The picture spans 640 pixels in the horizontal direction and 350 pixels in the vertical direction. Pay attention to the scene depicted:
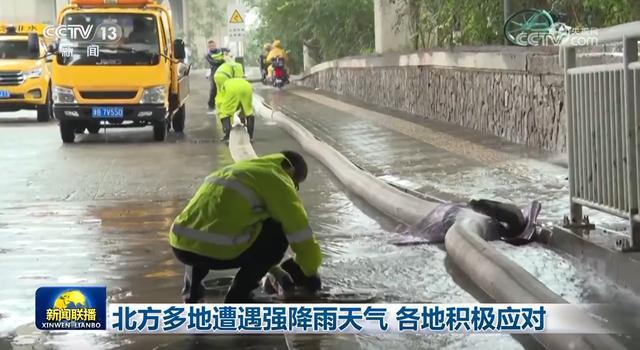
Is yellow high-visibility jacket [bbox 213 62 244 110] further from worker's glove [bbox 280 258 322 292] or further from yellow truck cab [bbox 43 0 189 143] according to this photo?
worker's glove [bbox 280 258 322 292]

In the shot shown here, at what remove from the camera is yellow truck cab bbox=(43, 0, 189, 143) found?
59.6 feet

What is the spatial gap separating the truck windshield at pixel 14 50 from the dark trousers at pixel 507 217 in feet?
67.3

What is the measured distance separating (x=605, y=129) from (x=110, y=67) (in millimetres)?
12662

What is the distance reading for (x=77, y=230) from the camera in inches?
368

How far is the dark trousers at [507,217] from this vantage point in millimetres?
7809

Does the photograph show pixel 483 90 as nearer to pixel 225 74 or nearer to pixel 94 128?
pixel 225 74

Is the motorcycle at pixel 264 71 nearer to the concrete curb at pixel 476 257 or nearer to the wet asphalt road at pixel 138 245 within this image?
the wet asphalt road at pixel 138 245

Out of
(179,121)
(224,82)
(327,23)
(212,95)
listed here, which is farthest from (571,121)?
(327,23)

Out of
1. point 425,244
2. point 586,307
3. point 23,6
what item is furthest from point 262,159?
point 23,6

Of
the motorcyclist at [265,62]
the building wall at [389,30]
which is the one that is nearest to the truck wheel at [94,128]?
the building wall at [389,30]

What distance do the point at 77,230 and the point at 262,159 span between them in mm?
3876

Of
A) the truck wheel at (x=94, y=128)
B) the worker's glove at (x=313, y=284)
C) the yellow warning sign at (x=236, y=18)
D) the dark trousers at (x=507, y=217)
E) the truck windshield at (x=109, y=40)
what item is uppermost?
the yellow warning sign at (x=236, y=18)

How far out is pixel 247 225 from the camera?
580cm

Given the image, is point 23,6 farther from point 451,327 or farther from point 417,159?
point 451,327
